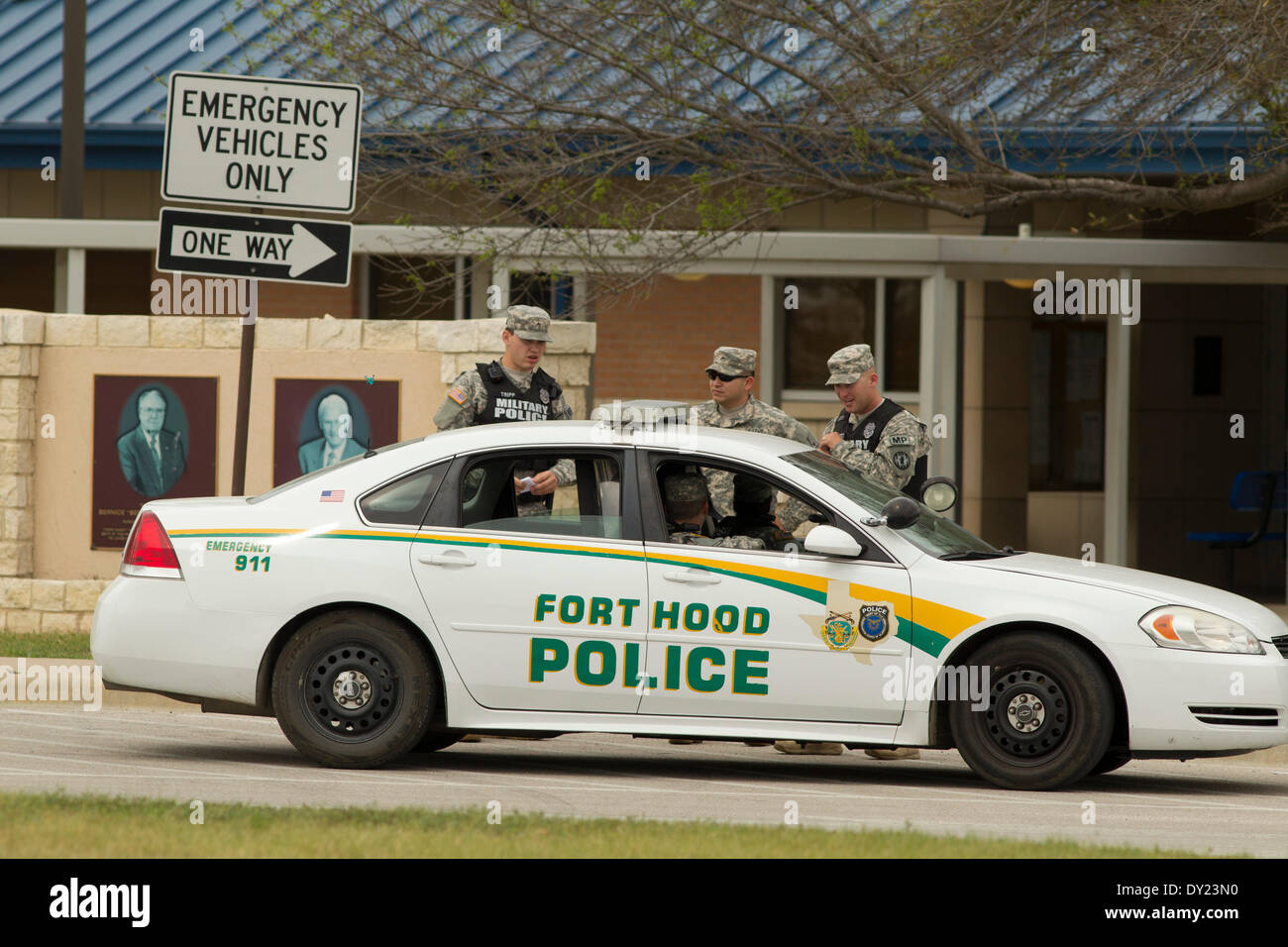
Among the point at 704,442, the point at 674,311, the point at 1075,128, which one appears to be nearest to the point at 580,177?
the point at 674,311

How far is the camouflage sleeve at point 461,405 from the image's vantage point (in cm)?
911

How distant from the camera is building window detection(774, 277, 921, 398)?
1594 cm

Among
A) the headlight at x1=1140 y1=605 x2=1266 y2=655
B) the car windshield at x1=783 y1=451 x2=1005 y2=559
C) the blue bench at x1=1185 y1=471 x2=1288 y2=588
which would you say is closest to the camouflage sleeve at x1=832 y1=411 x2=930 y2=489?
the car windshield at x1=783 y1=451 x2=1005 y2=559

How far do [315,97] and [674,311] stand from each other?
652 cm

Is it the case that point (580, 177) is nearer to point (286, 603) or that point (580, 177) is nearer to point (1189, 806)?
point (286, 603)

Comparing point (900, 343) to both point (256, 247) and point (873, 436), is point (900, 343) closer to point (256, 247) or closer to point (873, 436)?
point (873, 436)

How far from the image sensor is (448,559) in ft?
25.2

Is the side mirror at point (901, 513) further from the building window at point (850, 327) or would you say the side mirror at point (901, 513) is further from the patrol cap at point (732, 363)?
the building window at point (850, 327)

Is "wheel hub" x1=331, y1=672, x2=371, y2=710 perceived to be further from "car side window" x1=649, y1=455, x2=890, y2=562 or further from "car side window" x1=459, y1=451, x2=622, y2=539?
"car side window" x1=649, y1=455, x2=890, y2=562

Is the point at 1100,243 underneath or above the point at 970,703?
above

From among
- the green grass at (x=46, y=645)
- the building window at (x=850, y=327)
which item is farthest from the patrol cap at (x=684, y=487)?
the building window at (x=850, y=327)

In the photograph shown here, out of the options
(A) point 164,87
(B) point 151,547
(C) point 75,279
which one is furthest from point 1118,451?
(A) point 164,87

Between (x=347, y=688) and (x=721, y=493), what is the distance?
1.90m

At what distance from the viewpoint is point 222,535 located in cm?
785
